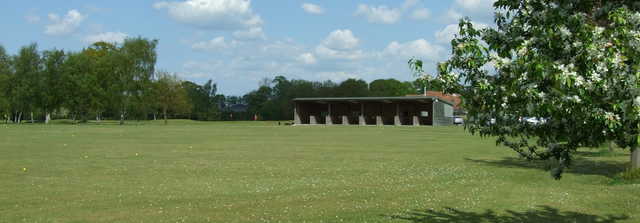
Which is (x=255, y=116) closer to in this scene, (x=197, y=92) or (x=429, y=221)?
(x=197, y=92)

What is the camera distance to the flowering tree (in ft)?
18.1

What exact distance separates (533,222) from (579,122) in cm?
508

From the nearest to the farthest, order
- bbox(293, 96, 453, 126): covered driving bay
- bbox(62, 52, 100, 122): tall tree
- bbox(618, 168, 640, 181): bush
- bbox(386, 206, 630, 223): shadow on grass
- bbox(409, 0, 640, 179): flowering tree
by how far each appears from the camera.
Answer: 1. bbox(409, 0, 640, 179): flowering tree
2. bbox(386, 206, 630, 223): shadow on grass
3. bbox(618, 168, 640, 181): bush
4. bbox(293, 96, 453, 126): covered driving bay
5. bbox(62, 52, 100, 122): tall tree

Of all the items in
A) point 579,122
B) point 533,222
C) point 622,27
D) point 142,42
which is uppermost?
point 142,42

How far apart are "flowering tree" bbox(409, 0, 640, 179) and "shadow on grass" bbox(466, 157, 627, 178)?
491 inches

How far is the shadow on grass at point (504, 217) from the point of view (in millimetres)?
10664

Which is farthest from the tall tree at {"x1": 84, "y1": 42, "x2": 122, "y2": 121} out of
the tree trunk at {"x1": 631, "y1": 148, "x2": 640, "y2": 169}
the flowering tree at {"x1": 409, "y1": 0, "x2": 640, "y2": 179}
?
the flowering tree at {"x1": 409, "y1": 0, "x2": 640, "y2": 179}

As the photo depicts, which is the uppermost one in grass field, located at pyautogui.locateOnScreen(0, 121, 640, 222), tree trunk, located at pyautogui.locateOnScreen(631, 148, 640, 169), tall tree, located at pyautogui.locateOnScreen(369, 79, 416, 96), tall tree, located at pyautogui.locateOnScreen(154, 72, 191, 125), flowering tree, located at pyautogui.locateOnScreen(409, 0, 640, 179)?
tall tree, located at pyautogui.locateOnScreen(369, 79, 416, 96)

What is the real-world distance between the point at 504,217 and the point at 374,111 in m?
83.2

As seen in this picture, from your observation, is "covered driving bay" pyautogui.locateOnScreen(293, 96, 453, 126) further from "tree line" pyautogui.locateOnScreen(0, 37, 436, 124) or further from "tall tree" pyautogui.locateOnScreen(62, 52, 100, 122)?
"tall tree" pyautogui.locateOnScreen(62, 52, 100, 122)

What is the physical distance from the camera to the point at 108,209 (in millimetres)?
11484

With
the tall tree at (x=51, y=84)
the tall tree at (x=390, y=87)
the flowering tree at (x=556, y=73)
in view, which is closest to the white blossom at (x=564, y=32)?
the flowering tree at (x=556, y=73)

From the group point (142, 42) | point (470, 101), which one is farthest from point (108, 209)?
point (142, 42)

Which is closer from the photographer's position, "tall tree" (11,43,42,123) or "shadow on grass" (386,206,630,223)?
"shadow on grass" (386,206,630,223)
